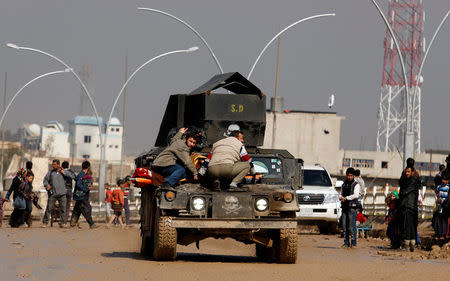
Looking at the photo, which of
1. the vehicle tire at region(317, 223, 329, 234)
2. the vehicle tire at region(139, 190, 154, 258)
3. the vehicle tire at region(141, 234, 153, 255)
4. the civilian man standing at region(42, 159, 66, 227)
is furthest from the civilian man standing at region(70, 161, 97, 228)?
the vehicle tire at region(141, 234, 153, 255)

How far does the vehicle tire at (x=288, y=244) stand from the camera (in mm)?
14828

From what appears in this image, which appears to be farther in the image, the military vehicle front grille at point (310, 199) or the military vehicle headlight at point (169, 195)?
the military vehicle front grille at point (310, 199)

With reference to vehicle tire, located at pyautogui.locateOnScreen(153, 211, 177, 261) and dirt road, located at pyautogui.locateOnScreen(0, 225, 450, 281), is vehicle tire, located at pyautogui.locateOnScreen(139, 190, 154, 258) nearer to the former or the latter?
dirt road, located at pyautogui.locateOnScreen(0, 225, 450, 281)

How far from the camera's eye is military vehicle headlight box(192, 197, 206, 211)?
579 inches

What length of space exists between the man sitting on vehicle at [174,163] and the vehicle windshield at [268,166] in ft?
4.41

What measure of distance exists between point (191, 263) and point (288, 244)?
4.77 ft

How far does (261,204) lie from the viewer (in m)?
14.8

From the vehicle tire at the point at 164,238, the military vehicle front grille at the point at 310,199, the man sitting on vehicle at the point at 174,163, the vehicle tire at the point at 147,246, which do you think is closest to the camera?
the vehicle tire at the point at 164,238

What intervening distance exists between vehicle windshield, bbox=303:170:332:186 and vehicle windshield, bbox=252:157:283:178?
11.4 meters

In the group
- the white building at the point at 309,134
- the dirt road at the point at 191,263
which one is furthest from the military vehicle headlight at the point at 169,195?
the white building at the point at 309,134

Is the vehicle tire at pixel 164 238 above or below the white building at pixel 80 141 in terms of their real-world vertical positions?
below

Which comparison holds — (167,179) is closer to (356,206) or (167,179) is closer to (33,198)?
(356,206)

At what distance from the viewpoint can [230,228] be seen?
1470 centimetres

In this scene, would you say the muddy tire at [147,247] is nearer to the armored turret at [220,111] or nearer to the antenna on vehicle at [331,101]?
the armored turret at [220,111]
